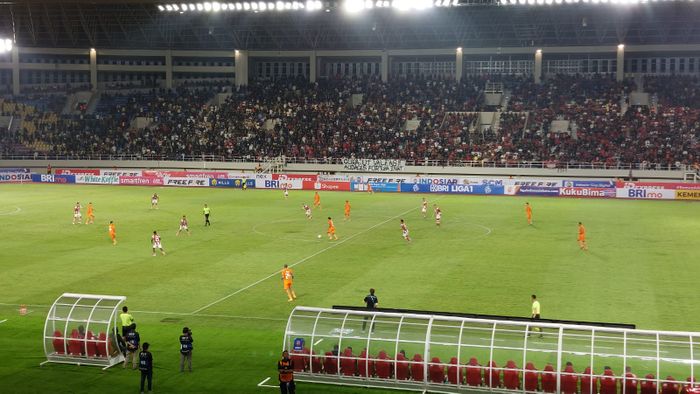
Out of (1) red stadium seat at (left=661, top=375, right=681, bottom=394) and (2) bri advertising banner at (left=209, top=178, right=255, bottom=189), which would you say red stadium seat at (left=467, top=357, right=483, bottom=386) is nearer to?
(1) red stadium seat at (left=661, top=375, right=681, bottom=394)

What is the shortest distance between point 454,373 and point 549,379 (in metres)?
2.48

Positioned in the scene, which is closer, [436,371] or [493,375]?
[493,375]

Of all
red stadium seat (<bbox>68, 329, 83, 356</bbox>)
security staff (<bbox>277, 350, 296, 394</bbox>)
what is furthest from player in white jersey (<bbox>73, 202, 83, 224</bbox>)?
security staff (<bbox>277, 350, 296, 394</bbox>)

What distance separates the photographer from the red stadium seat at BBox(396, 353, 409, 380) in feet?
68.2

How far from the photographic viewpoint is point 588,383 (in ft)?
62.7

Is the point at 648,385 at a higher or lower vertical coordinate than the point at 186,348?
lower

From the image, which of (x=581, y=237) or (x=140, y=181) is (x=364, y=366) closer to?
(x=581, y=237)

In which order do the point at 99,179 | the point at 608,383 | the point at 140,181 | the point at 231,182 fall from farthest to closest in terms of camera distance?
1. the point at 99,179
2. the point at 140,181
3. the point at 231,182
4. the point at 608,383

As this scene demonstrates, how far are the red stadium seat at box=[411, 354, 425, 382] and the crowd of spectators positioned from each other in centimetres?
6324

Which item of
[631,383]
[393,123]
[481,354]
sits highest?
[393,123]

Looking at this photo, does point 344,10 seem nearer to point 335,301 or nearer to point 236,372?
point 335,301

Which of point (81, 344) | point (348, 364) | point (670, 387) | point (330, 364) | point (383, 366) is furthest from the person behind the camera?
point (81, 344)

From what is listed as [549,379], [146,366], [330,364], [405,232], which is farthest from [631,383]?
[405,232]

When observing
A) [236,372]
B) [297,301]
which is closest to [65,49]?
[297,301]
